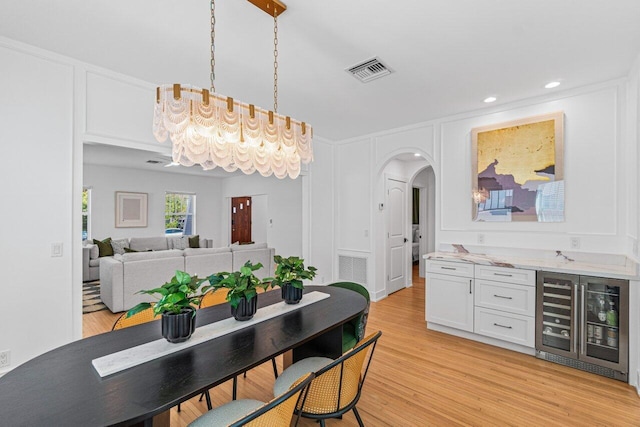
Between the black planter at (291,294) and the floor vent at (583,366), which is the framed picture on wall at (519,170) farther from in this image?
the black planter at (291,294)

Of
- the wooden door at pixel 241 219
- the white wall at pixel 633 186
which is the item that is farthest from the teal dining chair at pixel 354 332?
the wooden door at pixel 241 219

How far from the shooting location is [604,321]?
2.61 meters

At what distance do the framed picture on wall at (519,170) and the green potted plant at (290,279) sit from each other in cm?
265

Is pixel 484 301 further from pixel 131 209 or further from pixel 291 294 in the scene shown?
Answer: pixel 131 209

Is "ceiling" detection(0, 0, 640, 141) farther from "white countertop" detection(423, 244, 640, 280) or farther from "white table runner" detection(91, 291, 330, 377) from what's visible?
"white table runner" detection(91, 291, 330, 377)

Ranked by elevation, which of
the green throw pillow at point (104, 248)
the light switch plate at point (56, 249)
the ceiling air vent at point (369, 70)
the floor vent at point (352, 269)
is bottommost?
the floor vent at point (352, 269)

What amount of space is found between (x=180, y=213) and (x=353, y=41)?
26.1 feet

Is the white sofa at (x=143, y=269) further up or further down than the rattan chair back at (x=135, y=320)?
further down

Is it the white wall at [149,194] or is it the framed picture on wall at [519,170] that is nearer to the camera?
the framed picture on wall at [519,170]

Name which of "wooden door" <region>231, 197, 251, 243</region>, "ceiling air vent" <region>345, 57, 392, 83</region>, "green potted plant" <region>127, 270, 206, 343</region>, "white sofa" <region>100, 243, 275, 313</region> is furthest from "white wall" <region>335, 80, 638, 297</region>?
"wooden door" <region>231, 197, 251, 243</region>

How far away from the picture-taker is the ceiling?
6.36ft

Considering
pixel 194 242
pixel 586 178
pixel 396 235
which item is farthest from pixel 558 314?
pixel 194 242

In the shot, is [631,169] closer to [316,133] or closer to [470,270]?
[470,270]

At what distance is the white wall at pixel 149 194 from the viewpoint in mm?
7109
